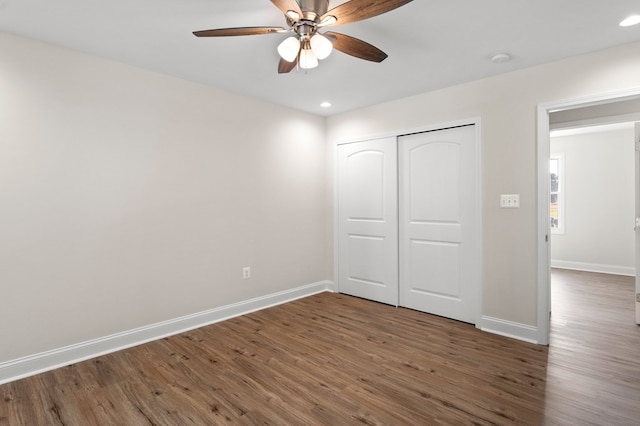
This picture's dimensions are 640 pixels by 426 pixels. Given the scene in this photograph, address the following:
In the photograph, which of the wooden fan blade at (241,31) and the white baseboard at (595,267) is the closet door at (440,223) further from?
Result: the white baseboard at (595,267)

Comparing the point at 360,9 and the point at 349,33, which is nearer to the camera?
the point at 360,9

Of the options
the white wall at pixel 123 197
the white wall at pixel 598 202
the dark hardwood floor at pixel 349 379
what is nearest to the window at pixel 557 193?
the white wall at pixel 598 202

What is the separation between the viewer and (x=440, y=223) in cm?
359

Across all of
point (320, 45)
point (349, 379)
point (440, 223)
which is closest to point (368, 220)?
point (440, 223)

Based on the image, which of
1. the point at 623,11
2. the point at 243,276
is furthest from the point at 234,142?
the point at 623,11

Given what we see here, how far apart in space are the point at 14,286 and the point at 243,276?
6.29ft

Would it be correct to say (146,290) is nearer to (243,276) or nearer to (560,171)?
(243,276)

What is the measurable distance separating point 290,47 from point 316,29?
7.1 inches

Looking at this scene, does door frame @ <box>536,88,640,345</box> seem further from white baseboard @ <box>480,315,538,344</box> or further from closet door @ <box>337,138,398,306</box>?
closet door @ <box>337,138,398,306</box>

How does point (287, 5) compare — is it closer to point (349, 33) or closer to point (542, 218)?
point (349, 33)

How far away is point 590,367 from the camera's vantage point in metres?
2.46

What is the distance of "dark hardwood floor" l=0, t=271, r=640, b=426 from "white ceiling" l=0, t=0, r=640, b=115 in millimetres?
2430

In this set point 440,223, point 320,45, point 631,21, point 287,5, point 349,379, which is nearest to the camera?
point 287,5

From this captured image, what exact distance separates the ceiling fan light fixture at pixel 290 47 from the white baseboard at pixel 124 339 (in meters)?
2.62
